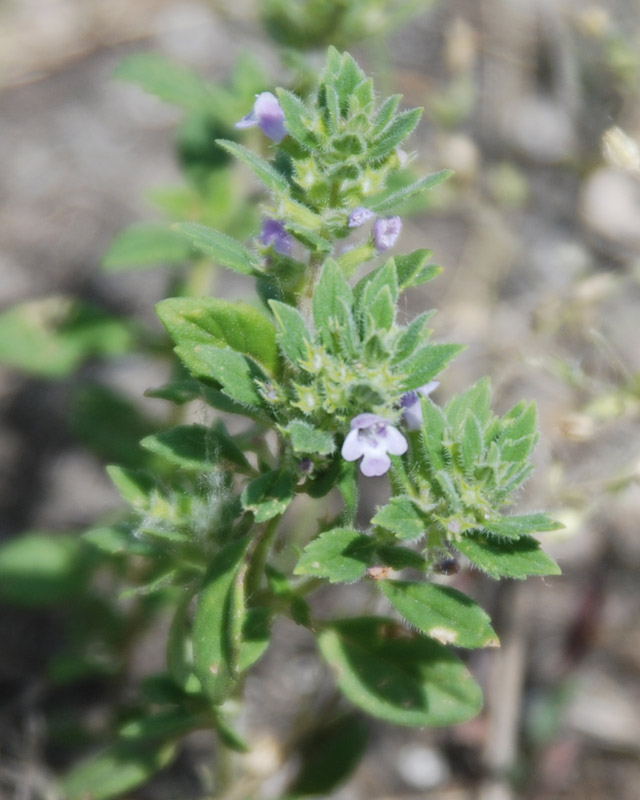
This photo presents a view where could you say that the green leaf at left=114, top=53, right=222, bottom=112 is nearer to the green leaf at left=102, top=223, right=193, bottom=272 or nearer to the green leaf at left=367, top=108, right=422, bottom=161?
the green leaf at left=102, top=223, right=193, bottom=272

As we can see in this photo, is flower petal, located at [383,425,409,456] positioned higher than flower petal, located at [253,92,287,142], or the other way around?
flower petal, located at [253,92,287,142]

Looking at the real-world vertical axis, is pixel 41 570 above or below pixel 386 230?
below

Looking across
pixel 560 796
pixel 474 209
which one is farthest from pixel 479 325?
pixel 560 796

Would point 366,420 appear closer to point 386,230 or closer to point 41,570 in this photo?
point 386,230

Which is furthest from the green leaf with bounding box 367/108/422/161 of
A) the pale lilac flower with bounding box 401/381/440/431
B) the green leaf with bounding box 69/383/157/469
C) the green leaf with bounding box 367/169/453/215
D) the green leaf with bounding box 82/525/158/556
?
the green leaf with bounding box 69/383/157/469

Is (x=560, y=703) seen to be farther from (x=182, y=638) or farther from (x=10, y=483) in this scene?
(x=10, y=483)

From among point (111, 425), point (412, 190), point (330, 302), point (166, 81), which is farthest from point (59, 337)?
point (412, 190)
